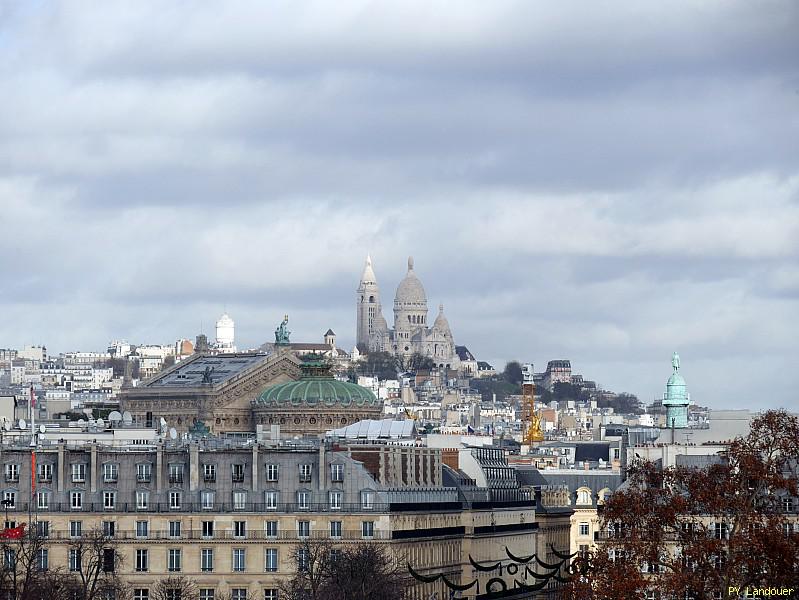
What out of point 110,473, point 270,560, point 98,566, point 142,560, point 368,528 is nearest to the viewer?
point 98,566

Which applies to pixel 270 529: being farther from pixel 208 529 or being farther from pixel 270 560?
pixel 208 529

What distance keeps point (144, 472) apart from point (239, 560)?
17.2 feet

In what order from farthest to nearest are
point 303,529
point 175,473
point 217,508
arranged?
point 175,473, point 217,508, point 303,529

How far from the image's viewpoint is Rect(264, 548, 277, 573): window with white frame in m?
119

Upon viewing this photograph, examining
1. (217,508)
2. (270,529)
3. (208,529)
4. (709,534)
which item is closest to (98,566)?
(208,529)

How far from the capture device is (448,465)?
145 m

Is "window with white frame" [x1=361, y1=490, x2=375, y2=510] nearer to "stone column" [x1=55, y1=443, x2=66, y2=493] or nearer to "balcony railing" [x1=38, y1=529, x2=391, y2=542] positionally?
"balcony railing" [x1=38, y1=529, x2=391, y2=542]

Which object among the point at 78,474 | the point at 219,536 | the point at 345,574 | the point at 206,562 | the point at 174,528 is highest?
the point at 78,474

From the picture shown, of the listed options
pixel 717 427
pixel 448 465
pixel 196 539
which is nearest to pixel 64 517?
pixel 196 539

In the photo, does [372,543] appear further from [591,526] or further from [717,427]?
[717,427]

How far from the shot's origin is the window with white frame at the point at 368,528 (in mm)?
120875

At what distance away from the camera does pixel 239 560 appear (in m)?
119

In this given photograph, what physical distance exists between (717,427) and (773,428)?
271 ft

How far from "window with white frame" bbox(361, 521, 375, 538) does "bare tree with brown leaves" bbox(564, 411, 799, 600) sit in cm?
3096
